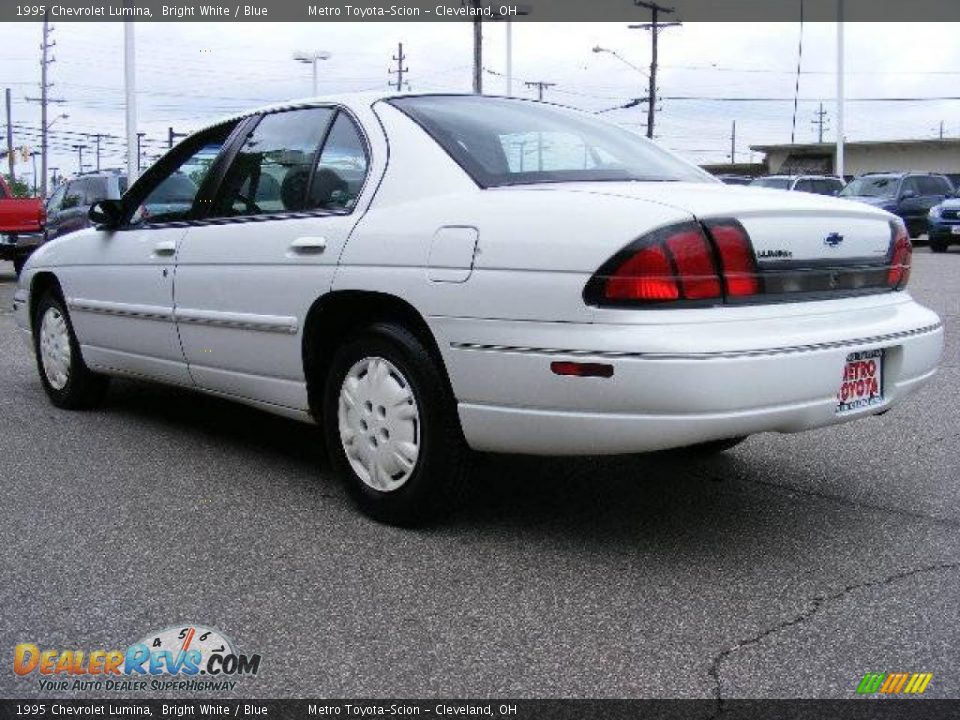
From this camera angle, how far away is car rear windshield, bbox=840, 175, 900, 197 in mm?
23500

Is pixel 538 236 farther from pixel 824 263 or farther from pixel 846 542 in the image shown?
pixel 846 542

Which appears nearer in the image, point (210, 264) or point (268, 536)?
point (268, 536)

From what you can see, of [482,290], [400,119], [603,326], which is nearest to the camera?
[603,326]

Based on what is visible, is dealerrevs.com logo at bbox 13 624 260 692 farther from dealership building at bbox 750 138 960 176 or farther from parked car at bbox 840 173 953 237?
dealership building at bbox 750 138 960 176

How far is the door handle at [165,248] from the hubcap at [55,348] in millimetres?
1205

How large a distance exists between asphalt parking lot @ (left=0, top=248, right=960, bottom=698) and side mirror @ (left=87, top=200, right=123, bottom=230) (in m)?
1.09

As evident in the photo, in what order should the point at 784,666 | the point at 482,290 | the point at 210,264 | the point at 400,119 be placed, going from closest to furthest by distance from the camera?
the point at 784,666 < the point at 482,290 < the point at 400,119 < the point at 210,264

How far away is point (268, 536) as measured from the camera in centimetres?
375

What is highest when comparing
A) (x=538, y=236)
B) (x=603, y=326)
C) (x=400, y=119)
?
(x=400, y=119)

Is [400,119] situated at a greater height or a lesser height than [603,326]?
Result: greater

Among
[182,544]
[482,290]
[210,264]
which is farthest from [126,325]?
[482,290]

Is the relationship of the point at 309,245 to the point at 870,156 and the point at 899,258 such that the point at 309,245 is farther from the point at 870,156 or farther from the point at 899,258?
the point at 870,156

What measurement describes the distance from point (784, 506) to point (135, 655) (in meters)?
2.41

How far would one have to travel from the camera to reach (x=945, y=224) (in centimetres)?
2109
